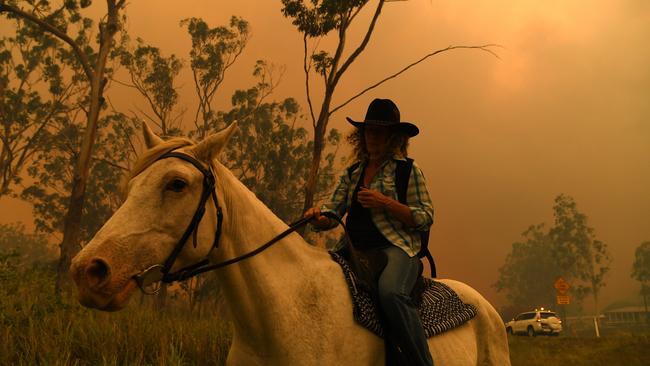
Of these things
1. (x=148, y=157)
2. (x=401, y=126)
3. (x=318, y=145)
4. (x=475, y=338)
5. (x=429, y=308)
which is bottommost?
(x=475, y=338)

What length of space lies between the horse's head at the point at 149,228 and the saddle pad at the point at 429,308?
3.23 feet

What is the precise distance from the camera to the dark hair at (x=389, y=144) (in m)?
3.79

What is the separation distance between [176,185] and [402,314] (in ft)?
5.14

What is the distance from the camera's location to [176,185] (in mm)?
2668

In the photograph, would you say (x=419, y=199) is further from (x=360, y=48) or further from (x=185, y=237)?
(x=360, y=48)

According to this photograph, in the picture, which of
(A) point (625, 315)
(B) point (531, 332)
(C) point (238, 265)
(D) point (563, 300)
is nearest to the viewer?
(C) point (238, 265)

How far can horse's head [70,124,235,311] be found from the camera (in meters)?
2.32

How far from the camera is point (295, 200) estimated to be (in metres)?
36.3

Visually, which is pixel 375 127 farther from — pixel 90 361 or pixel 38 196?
pixel 38 196

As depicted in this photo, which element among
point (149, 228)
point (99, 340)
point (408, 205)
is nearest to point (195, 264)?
point (149, 228)

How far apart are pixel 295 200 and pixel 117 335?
29397 mm

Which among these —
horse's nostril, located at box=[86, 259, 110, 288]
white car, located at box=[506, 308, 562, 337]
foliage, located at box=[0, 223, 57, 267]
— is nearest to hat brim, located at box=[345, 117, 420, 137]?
horse's nostril, located at box=[86, 259, 110, 288]

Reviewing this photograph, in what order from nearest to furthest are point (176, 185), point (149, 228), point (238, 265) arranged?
point (149, 228) < point (176, 185) < point (238, 265)

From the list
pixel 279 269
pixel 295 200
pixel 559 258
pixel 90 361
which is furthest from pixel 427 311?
pixel 559 258
